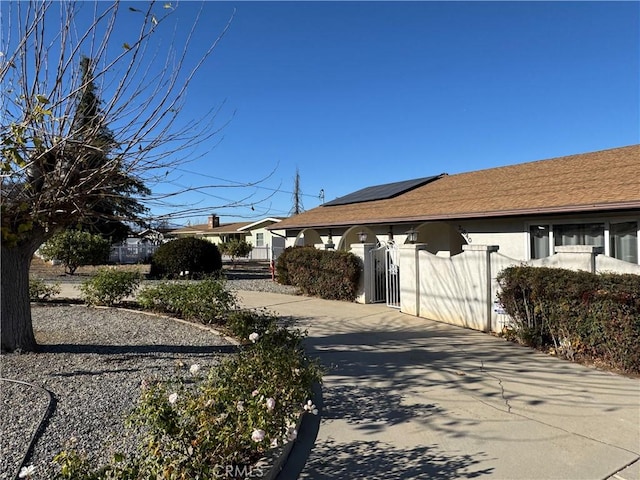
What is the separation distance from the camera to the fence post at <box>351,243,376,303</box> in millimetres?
11445

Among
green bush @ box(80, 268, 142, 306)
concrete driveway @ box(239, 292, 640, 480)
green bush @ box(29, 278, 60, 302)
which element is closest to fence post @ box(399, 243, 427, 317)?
concrete driveway @ box(239, 292, 640, 480)

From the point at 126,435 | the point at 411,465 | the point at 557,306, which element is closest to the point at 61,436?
the point at 126,435

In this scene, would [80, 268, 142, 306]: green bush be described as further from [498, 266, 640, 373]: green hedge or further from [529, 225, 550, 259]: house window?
[529, 225, 550, 259]: house window

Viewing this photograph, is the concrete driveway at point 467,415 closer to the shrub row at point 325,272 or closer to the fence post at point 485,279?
Result: the fence post at point 485,279

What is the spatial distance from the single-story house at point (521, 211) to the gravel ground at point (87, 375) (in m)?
6.96

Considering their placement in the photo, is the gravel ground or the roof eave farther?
the roof eave

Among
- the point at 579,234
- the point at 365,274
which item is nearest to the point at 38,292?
the point at 365,274

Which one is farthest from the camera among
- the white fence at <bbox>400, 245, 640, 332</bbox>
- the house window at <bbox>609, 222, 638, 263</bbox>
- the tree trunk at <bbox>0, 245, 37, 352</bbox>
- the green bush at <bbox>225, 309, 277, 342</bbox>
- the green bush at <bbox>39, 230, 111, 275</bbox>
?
the green bush at <bbox>39, 230, 111, 275</bbox>

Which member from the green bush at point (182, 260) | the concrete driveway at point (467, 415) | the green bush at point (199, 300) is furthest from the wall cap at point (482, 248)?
the green bush at point (182, 260)

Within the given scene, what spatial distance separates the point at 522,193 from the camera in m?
10.9

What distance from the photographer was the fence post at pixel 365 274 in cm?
1145

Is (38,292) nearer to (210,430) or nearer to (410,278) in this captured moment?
(410,278)

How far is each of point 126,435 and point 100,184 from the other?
2.98 meters

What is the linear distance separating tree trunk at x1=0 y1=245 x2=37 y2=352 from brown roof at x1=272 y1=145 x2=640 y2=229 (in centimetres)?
902
